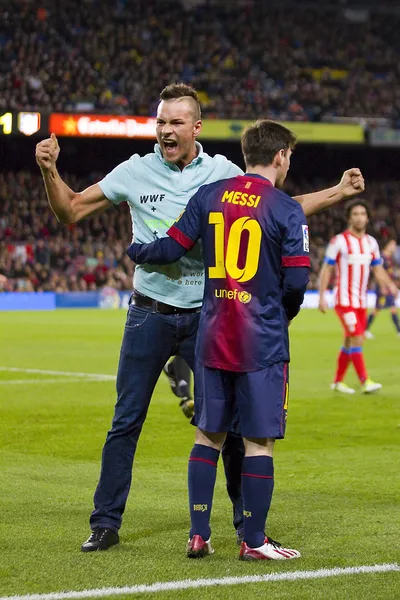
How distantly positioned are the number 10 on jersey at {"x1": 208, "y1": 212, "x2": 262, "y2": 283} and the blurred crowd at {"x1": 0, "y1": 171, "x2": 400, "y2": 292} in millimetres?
31261

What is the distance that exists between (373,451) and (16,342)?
13.1 meters

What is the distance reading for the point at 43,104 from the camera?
39.4 m

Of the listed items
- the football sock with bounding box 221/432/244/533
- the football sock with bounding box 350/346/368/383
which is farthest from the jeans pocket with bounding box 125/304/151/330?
the football sock with bounding box 350/346/368/383

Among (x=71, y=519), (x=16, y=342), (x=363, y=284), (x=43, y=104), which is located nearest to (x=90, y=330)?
(x=16, y=342)

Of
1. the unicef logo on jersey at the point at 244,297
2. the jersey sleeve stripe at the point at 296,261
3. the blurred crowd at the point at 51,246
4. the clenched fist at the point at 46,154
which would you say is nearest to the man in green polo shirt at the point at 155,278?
the clenched fist at the point at 46,154

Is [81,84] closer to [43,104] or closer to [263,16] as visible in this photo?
[43,104]

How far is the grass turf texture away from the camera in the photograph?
4.84 meters

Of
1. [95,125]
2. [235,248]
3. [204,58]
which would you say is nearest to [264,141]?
[235,248]

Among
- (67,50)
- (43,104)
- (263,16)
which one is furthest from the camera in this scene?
(263,16)

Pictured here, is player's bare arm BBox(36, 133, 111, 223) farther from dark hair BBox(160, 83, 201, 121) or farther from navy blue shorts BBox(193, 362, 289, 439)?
navy blue shorts BBox(193, 362, 289, 439)

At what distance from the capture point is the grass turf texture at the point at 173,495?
190 inches

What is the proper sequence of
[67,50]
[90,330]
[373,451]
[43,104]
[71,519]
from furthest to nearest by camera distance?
[67,50]
[43,104]
[90,330]
[373,451]
[71,519]

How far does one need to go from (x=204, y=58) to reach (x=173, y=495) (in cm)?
3965

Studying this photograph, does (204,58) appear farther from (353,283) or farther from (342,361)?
(342,361)
